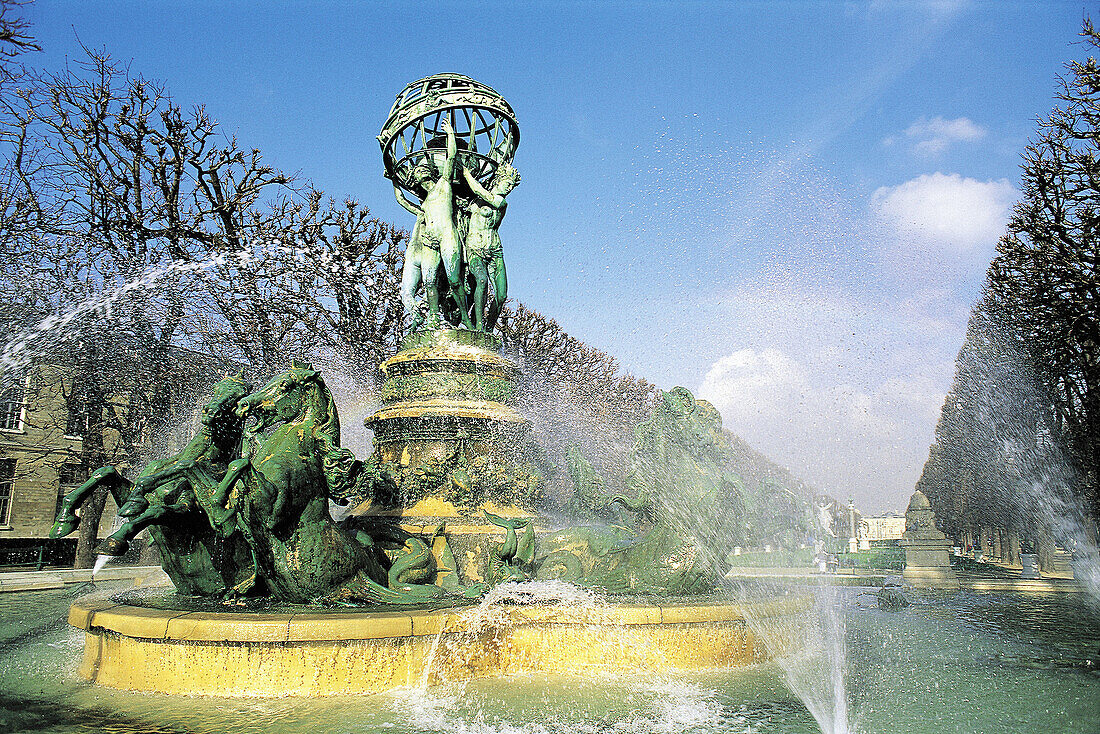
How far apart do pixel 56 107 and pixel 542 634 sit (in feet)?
68.7

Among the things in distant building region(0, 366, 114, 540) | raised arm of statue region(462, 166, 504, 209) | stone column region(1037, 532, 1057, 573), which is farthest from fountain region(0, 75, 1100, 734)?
distant building region(0, 366, 114, 540)

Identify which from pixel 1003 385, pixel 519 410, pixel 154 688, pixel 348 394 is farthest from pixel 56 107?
pixel 1003 385

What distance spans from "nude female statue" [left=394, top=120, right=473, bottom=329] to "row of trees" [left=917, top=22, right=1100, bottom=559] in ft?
47.6

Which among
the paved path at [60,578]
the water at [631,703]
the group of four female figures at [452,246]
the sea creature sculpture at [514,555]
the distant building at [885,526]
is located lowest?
the distant building at [885,526]

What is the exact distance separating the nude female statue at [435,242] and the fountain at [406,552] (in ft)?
2.73

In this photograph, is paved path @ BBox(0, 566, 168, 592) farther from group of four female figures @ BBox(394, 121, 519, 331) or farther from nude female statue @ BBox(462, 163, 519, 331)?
nude female statue @ BBox(462, 163, 519, 331)

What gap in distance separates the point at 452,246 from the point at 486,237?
22.2 inches

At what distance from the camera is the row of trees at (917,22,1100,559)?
16.8m

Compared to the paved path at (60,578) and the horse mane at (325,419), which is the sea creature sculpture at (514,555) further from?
the paved path at (60,578)

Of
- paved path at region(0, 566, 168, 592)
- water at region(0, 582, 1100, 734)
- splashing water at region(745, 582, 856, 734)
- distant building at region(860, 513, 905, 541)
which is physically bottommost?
distant building at region(860, 513, 905, 541)

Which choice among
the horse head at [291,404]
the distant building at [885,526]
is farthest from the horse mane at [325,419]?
the distant building at [885,526]

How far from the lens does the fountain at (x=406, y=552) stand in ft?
17.3

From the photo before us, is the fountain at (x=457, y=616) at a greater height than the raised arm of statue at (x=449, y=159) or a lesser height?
lesser

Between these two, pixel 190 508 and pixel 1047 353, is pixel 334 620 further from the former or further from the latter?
pixel 1047 353
